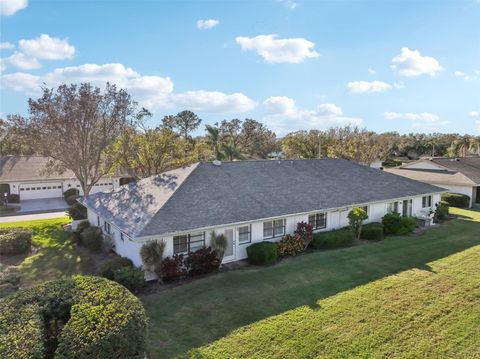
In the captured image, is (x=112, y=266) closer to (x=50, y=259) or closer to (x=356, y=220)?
(x=50, y=259)

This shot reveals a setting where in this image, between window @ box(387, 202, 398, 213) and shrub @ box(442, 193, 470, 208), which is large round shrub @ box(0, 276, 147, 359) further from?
shrub @ box(442, 193, 470, 208)

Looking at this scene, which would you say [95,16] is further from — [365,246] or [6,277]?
[365,246]

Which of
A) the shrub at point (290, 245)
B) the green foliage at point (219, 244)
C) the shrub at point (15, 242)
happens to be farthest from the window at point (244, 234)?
the shrub at point (15, 242)

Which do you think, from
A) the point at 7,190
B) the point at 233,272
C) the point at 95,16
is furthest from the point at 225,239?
the point at 7,190

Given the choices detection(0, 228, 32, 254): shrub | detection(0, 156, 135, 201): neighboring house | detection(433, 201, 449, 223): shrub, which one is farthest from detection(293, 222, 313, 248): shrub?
detection(0, 156, 135, 201): neighboring house

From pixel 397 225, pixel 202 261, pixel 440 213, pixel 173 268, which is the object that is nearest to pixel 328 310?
pixel 202 261

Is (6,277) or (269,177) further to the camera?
(269,177)

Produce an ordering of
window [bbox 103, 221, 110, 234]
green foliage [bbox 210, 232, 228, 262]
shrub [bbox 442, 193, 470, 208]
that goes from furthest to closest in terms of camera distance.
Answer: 1. shrub [bbox 442, 193, 470, 208]
2. window [bbox 103, 221, 110, 234]
3. green foliage [bbox 210, 232, 228, 262]
